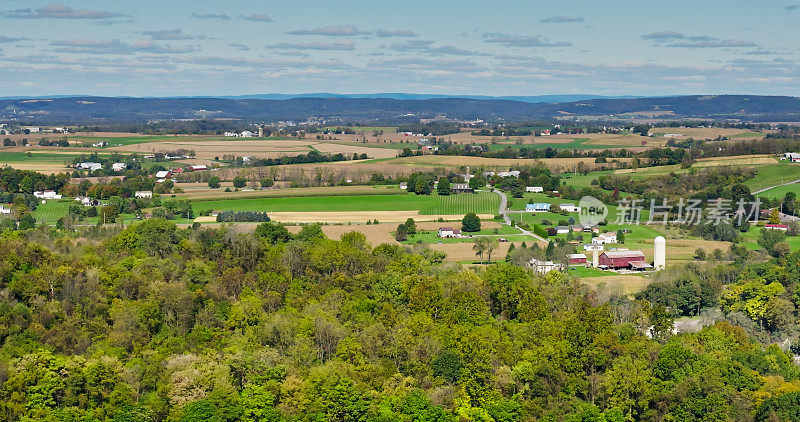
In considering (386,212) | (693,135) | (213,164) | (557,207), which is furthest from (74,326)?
(693,135)

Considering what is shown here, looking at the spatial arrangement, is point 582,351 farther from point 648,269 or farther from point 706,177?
point 706,177

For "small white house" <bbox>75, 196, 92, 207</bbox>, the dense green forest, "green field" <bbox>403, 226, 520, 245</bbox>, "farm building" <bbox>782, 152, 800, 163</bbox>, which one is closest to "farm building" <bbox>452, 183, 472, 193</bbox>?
"green field" <bbox>403, 226, 520, 245</bbox>

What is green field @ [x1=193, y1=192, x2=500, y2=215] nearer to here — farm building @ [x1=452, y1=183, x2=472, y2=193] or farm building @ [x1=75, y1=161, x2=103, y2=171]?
farm building @ [x1=452, y1=183, x2=472, y2=193]

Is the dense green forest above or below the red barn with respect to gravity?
above

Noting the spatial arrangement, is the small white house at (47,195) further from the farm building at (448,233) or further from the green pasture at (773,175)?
the green pasture at (773,175)

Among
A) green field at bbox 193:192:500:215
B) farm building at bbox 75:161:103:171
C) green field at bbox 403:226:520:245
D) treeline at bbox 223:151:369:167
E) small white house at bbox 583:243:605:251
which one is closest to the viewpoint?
small white house at bbox 583:243:605:251
